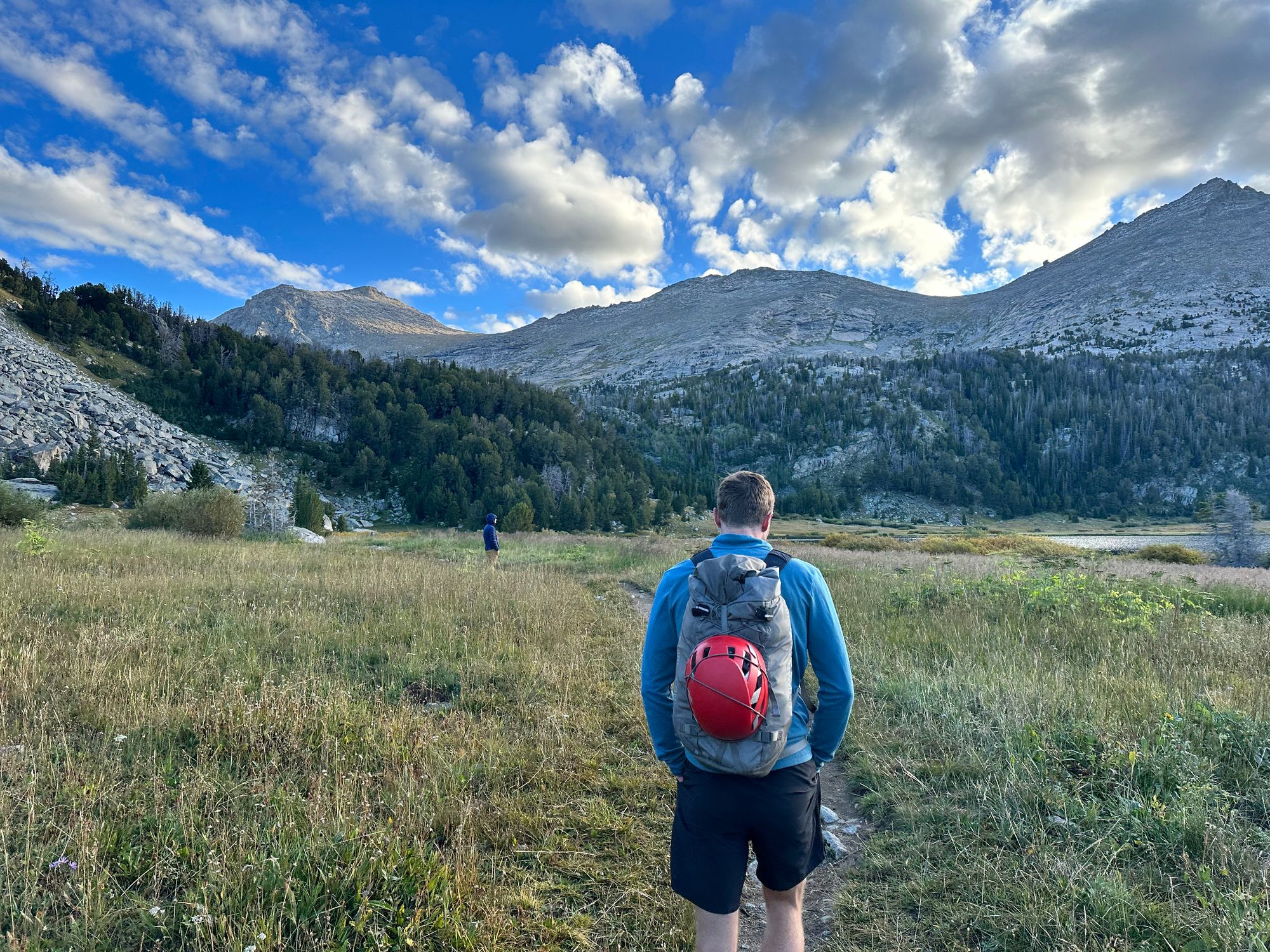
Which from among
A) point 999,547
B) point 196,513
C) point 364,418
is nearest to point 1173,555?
point 999,547

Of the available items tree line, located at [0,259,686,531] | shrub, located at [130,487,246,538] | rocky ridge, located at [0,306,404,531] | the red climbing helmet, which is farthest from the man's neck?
tree line, located at [0,259,686,531]

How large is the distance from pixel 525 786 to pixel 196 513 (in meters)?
29.2

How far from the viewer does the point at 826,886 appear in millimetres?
3715

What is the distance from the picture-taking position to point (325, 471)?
7225 cm

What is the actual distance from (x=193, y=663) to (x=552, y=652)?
4249mm

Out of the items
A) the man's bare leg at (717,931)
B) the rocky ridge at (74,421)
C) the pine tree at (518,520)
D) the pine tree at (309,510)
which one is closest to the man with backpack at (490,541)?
the man's bare leg at (717,931)

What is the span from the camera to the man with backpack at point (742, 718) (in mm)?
2170

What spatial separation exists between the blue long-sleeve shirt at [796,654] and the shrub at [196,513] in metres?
29.5

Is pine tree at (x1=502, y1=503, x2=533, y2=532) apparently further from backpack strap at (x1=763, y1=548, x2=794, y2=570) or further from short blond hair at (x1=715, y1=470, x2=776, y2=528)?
backpack strap at (x1=763, y1=548, x2=794, y2=570)

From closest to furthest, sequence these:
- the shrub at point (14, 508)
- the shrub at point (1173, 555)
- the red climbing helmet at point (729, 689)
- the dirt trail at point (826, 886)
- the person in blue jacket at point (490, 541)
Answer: the red climbing helmet at point (729, 689)
the dirt trail at point (826, 886)
the person in blue jacket at point (490, 541)
the shrub at point (14, 508)
the shrub at point (1173, 555)

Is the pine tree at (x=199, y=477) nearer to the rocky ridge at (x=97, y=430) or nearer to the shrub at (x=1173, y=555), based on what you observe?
the rocky ridge at (x=97, y=430)

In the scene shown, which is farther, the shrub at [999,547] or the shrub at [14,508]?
the shrub at [999,547]

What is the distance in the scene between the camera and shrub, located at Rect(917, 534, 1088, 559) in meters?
32.7

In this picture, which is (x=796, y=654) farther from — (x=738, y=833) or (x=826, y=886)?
(x=826, y=886)
